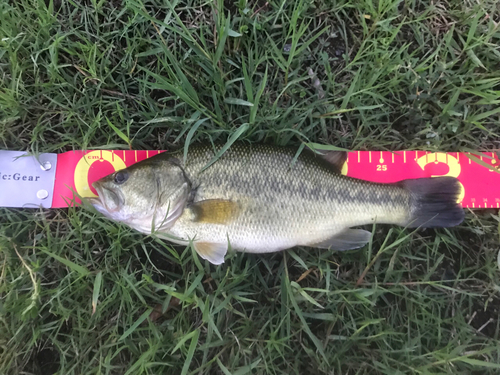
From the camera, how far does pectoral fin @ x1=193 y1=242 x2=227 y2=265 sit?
2318 mm

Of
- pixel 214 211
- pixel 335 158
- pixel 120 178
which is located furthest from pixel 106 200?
pixel 335 158

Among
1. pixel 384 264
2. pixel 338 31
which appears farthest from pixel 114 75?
pixel 384 264

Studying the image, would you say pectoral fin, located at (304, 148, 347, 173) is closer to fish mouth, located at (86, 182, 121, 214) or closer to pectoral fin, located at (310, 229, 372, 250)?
pectoral fin, located at (310, 229, 372, 250)

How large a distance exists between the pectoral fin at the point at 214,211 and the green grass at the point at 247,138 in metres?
0.36

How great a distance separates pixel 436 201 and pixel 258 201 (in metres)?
1.32

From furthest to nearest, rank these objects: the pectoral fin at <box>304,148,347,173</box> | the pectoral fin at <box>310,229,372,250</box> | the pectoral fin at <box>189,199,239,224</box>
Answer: the pectoral fin at <box>304,148,347,173</box> < the pectoral fin at <box>310,229,372,250</box> < the pectoral fin at <box>189,199,239,224</box>

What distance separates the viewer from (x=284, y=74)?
2686 mm

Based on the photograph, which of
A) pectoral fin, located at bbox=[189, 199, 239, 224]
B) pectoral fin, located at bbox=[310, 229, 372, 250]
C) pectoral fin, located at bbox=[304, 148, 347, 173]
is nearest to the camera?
pectoral fin, located at bbox=[189, 199, 239, 224]

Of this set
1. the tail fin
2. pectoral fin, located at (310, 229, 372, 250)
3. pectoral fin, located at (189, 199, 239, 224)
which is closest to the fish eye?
pectoral fin, located at (189, 199, 239, 224)

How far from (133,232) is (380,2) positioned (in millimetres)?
2579

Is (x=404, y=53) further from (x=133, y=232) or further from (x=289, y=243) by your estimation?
(x=133, y=232)

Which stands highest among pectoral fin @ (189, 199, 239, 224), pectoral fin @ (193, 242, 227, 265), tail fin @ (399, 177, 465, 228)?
tail fin @ (399, 177, 465, 228)

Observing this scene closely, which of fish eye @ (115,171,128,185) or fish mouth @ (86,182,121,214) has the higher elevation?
fish eye @ (115,171,128,185)

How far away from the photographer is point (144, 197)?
90.3 inches
